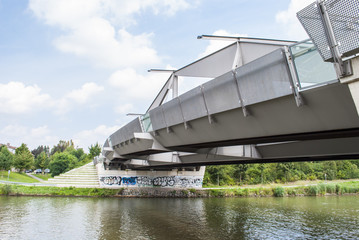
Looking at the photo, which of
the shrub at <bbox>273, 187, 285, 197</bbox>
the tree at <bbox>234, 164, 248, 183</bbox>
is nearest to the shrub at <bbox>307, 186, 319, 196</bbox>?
the shrub at <bbox>273, 187, 285, 197</bbox>

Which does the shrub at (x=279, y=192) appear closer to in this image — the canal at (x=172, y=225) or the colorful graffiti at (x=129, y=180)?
the canal at (x=172, y=225)

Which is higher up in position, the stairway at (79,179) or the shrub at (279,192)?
the stairway at (79,179)

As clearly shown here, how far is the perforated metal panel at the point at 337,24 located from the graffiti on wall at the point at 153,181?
4393 centimetres

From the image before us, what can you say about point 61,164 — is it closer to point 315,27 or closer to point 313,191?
point 313,191

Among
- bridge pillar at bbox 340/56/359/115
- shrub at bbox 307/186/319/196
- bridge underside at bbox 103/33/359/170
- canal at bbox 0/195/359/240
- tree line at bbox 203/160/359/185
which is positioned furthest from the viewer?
tree line at bbox 203/160/359/185

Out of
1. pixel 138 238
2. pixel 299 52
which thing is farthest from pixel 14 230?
pixel 299 52

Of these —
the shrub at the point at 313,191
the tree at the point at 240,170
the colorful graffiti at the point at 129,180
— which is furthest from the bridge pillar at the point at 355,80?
the tree at the point at 240,170

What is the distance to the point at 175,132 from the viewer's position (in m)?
15.5

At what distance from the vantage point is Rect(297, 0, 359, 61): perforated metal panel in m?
5.56

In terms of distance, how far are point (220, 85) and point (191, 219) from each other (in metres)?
15.6

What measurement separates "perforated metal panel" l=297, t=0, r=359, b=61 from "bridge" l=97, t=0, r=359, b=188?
2 centimetres

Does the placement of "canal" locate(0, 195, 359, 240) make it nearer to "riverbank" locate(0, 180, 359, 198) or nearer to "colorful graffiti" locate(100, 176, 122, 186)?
"riverbank" locate(0, 180, 359, 198)

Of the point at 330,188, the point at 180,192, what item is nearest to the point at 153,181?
the point at 180,192

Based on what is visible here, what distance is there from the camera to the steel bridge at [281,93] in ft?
19.7
